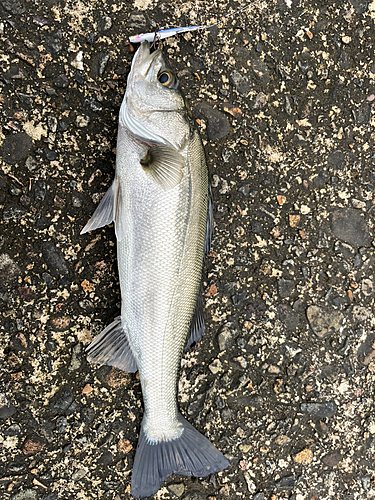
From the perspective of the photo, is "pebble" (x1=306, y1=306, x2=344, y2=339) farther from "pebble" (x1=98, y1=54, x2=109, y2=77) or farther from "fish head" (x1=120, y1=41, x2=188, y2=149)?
"pebble" (x1=98, y1=54, x2=109, y2=77)

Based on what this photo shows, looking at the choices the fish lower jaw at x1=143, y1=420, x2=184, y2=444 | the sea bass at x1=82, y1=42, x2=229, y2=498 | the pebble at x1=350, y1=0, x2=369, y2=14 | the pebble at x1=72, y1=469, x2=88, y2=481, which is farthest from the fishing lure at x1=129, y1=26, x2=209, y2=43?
the pebble at x1=72, y1=469, x2=88, y2=481

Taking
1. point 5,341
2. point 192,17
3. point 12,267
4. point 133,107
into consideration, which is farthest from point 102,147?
point 5,341

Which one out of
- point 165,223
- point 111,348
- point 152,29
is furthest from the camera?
point 152,29

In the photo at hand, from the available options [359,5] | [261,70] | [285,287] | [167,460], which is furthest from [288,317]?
[359,5]

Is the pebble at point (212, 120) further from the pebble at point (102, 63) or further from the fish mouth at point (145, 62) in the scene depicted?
the pebble at point (102, 63)

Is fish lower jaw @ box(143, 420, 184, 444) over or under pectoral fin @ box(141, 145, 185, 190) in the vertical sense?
under

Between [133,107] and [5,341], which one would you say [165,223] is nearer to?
[133,107]
